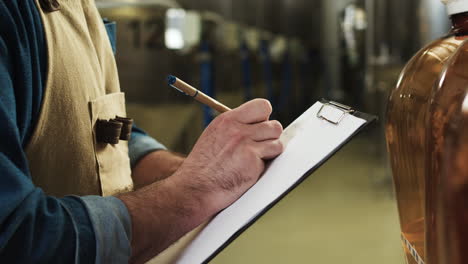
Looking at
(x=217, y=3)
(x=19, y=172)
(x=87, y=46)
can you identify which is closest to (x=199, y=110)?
(x=217, y=3)

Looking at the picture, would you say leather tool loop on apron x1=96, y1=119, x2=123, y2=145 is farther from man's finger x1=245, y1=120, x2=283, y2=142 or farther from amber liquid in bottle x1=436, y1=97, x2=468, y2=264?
amber liquid in bottle x1=436, y1=97, x2=468, y2=264

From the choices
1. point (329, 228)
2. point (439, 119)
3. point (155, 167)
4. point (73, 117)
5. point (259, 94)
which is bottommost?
point (259, 94)

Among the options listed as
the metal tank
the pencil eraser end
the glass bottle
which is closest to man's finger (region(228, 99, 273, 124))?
the pencil eraser end

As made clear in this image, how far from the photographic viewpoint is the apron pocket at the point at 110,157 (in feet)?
3.03

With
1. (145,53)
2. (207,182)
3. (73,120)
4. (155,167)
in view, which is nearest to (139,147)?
(155,167)

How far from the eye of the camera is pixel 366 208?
138 inches

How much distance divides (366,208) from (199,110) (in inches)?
91.6

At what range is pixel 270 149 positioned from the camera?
771mm

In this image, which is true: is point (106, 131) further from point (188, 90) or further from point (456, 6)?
point (456, 6)

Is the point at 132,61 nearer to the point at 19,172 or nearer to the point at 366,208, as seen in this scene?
the point at 366,208

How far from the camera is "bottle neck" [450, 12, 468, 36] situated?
2.02 feet

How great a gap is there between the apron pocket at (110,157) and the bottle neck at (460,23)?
0.57 meters

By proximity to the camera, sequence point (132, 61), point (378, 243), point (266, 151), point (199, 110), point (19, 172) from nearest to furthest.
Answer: point (19, 172) → point (266, 151) → point (378, 243) → point (132, 61) → point (199, 110)

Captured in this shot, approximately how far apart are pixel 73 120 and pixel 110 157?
131mm
